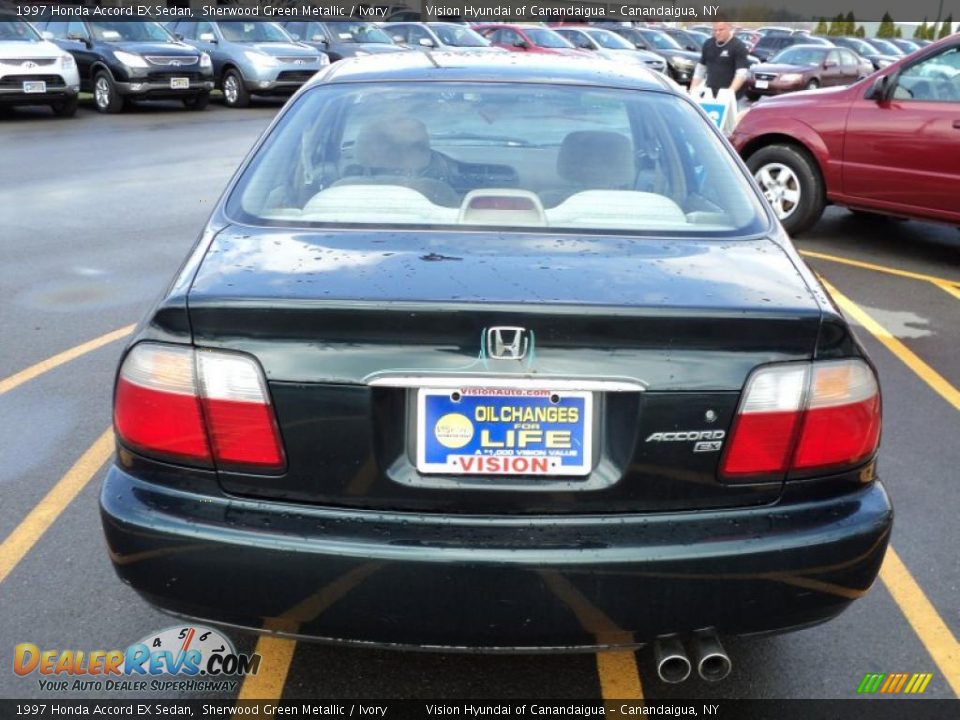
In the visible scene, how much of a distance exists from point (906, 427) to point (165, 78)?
1626cm

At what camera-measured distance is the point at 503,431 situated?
7.47 ft

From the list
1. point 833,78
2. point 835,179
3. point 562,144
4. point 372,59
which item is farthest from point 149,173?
point 833,78

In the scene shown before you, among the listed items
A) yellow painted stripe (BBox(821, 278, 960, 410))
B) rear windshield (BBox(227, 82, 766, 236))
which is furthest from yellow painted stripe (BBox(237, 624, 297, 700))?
yellow painted stripe (BBox(821, 278, 960, 410))

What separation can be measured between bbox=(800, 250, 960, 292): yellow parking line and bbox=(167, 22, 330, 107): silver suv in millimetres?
13694

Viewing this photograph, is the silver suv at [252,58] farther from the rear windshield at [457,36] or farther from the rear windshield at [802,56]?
the rear windshield at [802,56]

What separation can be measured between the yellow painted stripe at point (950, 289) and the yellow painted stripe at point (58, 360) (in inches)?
207

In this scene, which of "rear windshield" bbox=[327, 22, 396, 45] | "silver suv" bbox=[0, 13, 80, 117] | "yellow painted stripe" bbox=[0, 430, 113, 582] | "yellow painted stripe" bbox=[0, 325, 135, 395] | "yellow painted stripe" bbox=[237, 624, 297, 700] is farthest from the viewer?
"rear windshield" bbox=[327, 22, 396, 45]

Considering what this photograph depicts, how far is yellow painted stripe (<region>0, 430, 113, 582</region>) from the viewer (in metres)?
3.52

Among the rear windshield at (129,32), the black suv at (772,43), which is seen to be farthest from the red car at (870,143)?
the black suv at (772,43)

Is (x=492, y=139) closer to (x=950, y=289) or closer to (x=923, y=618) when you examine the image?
(x=923, y=618)

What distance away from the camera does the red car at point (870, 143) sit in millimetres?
7625

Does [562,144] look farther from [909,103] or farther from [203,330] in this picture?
[909,103]

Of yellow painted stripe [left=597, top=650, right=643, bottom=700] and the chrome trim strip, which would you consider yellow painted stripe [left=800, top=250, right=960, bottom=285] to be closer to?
yellow painted stripe [left=597, top=650, right=643, bottom=700]

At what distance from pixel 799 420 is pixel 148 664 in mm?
1862
